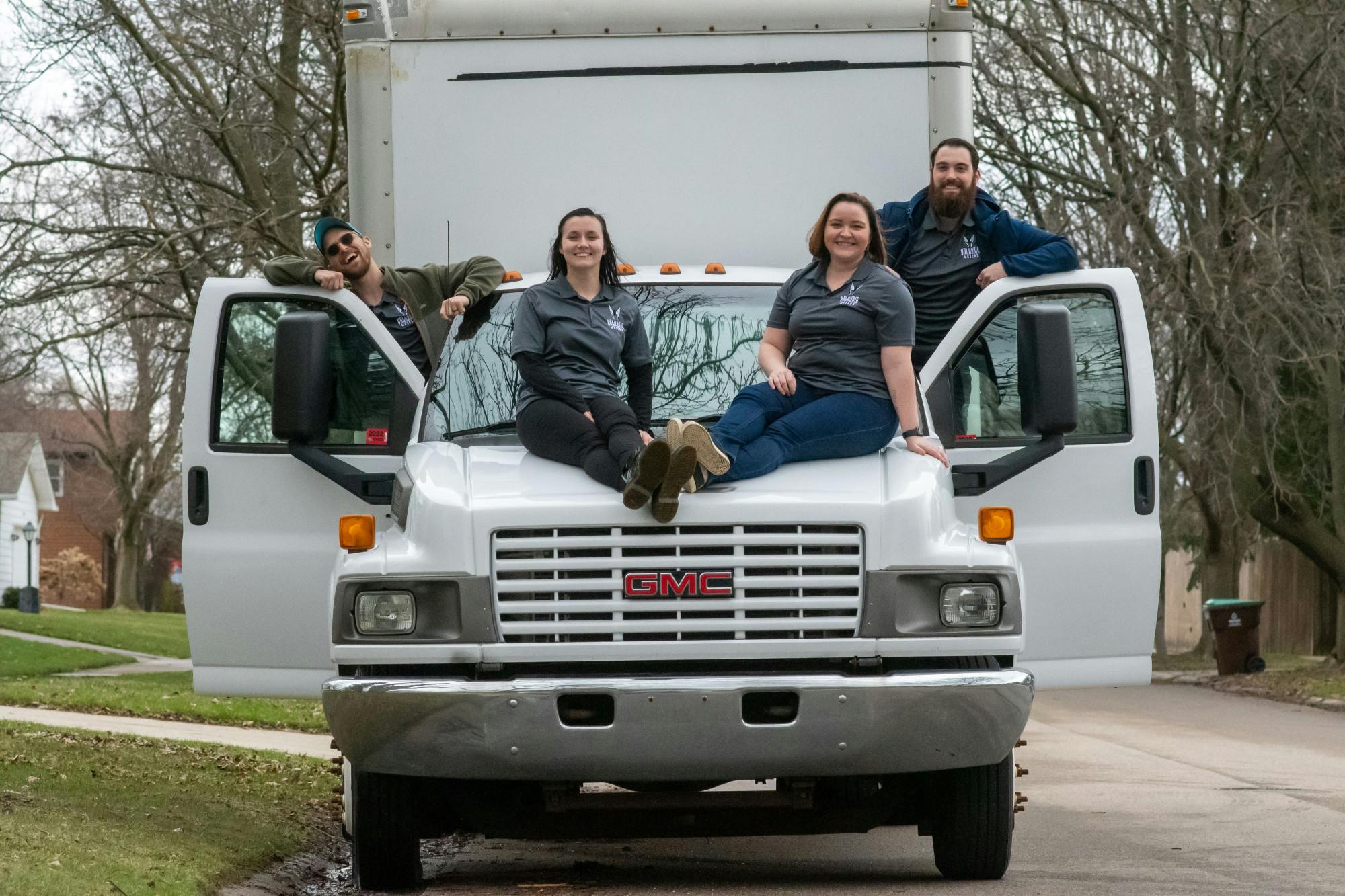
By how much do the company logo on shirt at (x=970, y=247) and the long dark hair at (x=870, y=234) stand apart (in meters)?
0.74

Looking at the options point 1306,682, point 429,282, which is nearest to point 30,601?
point 1306,682

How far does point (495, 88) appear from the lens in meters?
8.52

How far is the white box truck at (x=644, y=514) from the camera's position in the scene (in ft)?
20.1

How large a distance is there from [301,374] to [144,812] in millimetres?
2747

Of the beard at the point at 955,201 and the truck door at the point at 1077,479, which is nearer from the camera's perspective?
the truck door at the point at 1077,479

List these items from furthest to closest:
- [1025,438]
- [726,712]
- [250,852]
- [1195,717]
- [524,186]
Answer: [1195,717]
[524,186]
[250,852]
[1025,438]
[726,712]

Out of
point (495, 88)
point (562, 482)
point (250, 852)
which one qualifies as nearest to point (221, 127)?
point (495, 88)

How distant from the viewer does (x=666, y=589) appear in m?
6.15

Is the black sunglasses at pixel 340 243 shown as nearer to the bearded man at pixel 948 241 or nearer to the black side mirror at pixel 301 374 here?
the black side mirror at pixel 301 374

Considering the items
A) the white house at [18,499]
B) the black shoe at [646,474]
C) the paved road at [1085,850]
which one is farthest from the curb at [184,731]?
the white house at [18,499]

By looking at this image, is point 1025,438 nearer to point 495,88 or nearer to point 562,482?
point 562,482

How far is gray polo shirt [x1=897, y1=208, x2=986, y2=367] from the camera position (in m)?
7.86

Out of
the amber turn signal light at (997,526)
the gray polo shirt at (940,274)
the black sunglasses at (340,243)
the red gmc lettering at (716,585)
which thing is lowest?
the red gmc lettering at (716,585)

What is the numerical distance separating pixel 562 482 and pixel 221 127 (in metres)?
12.7
